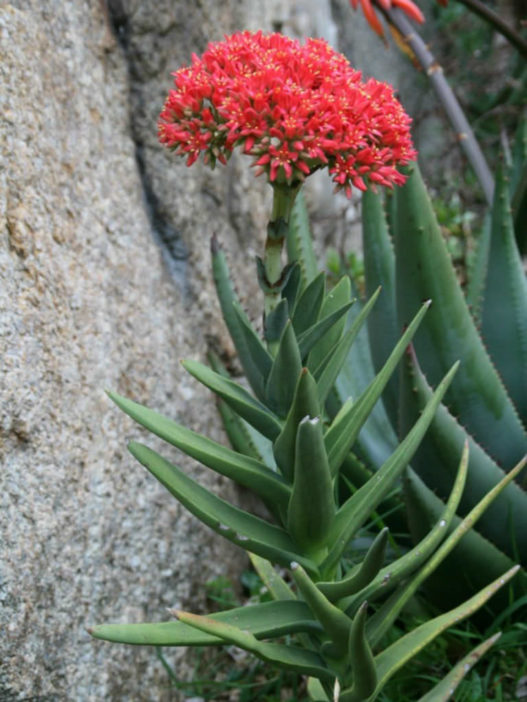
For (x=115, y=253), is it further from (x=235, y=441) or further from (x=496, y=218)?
(x=496, y=218)

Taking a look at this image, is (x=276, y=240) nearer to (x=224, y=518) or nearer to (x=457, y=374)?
(x=224, y=518)

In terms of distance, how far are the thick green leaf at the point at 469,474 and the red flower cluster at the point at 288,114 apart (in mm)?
505

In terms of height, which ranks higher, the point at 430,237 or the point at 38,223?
the point at 38,223

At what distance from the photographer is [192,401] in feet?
6.73

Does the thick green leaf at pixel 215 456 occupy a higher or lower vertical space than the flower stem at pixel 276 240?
lower

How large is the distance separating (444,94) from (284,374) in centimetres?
129

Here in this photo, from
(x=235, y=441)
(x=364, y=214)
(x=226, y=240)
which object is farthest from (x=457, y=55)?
(x=235, y=441)

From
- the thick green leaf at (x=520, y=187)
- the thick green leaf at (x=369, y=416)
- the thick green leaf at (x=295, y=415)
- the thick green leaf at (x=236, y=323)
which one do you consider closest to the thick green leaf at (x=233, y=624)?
the thick green leaf at (x=295, y=415)

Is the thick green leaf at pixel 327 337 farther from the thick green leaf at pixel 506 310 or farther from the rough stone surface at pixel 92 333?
the thick green leaf at pixel 506 310

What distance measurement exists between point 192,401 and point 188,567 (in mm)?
412

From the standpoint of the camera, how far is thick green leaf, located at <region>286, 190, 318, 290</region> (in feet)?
6.34

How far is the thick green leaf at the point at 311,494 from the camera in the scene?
3.41ft

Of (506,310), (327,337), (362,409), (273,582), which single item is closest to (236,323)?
(327,337)

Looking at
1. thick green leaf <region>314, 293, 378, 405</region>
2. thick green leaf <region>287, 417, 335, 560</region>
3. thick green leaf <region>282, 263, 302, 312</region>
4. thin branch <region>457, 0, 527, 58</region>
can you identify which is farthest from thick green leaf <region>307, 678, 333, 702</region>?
thin branch <region>457, 0, 527, 58</region>
